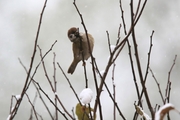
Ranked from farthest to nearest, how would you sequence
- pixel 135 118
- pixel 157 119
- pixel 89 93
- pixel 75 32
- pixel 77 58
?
1. pixel 77 58
2. pixel 75 32
3. pixel 135 118
4. pixel 89 93
5. pixel 157 119

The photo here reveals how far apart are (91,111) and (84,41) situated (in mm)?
934

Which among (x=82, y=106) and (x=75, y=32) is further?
(x=75, y=32)

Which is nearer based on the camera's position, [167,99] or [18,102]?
[18,102]

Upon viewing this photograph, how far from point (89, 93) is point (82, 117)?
121 mm

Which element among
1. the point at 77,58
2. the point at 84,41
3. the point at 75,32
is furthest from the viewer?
the point at 77,58

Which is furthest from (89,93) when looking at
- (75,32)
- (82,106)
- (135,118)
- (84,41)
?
(84,41)

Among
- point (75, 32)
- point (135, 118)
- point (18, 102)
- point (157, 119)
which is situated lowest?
point (157, 119)

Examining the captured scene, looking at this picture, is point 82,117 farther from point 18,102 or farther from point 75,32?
point 75,32

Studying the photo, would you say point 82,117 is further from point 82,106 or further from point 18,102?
point 18,102

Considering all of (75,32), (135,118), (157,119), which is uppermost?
(75,32)

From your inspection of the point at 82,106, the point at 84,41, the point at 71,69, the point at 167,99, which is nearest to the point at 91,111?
the point at 82,106

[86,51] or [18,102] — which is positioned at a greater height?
[86,51]

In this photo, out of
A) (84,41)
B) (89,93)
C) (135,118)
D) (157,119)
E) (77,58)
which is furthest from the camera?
(77,58)

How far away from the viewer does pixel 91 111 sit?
767 millimetres
